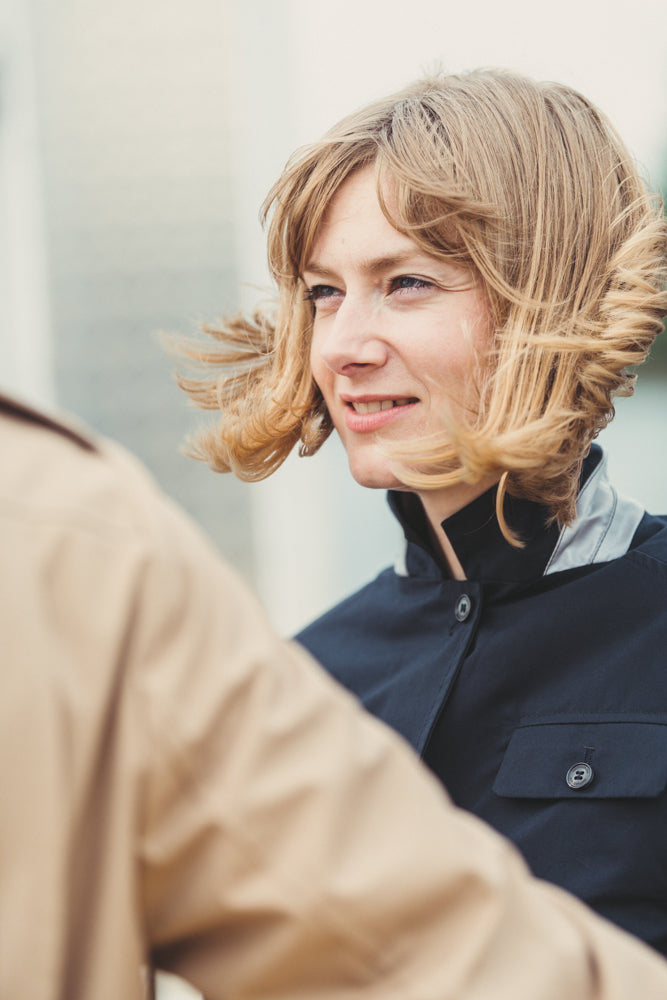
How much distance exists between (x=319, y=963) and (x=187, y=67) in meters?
3.86

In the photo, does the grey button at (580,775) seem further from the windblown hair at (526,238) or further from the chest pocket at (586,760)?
the windblown hair at (526,238)

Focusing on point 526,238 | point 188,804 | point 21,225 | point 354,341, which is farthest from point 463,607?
point 21,225

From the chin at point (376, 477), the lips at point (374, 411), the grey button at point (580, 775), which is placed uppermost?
the lips at point (374, 411)

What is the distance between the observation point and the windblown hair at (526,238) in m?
1.53

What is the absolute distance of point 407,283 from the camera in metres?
1.59

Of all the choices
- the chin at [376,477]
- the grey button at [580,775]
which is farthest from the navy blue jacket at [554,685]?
the chin at [376,477]

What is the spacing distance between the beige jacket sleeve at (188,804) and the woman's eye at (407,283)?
1.01m

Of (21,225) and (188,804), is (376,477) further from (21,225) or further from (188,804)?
(21,225)

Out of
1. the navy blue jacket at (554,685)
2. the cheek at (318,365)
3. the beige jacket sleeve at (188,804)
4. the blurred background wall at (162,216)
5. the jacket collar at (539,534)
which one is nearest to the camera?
the beige jacket sleeve at (188,804)

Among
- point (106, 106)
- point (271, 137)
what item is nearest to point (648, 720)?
point (271, 137)

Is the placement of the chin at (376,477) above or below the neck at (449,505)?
above

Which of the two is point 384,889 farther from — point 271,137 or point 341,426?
point 271,137

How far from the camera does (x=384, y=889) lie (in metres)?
0.60

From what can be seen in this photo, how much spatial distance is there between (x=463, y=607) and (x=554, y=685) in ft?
0.66
